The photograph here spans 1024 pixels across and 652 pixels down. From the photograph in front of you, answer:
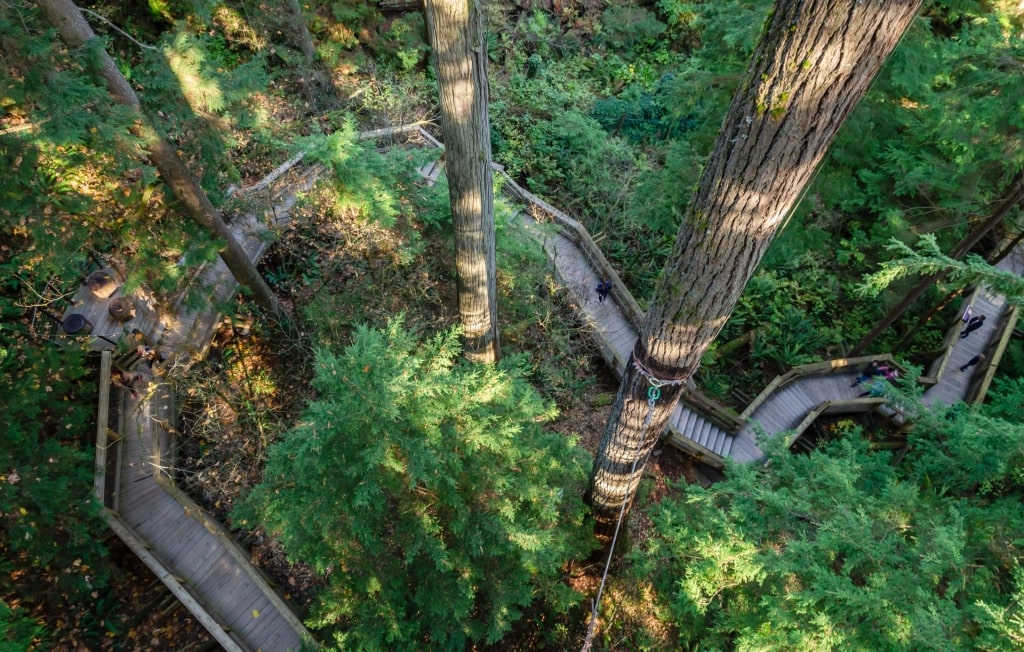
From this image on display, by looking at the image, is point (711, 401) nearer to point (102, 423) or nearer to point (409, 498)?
point (409, 498)

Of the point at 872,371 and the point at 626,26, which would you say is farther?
the point at 626,26

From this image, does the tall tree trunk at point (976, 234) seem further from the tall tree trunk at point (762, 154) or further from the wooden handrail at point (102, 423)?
the wooden handrail at point (102, 423)

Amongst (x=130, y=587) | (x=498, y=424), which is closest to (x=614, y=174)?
(x=498, y=424)

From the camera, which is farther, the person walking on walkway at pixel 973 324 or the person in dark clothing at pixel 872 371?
the person walking on walkway at pixel 973 324

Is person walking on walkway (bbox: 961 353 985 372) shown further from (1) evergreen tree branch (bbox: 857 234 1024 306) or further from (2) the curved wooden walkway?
(1) evergreen tree branch (bbox: 857 234 1024 306)

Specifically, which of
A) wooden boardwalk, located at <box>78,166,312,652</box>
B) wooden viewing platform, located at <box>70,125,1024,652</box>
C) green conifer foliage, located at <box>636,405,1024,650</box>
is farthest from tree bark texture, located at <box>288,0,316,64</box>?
green conifer foliage, located at <box>636,405,1024,650</box>

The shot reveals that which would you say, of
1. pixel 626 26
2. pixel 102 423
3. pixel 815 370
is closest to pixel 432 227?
pixel 102 423

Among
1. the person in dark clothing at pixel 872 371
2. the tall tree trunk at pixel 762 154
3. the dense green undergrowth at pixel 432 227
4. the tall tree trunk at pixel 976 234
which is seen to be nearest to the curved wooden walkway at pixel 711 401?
the person in dark clothing at pixel 872 371
